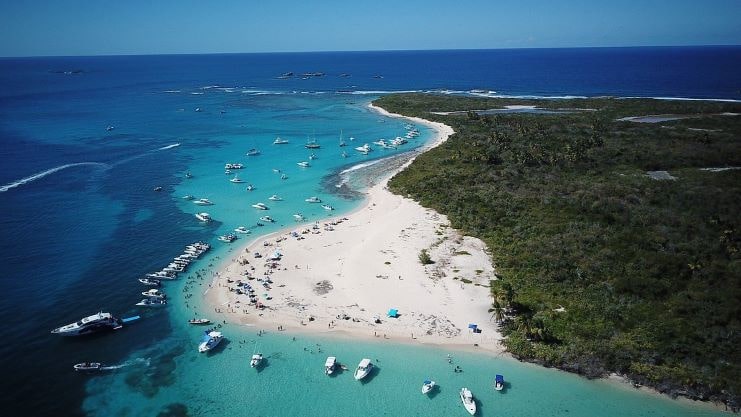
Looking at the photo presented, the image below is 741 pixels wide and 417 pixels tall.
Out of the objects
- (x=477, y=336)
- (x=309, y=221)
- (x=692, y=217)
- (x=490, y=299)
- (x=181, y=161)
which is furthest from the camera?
(x=181, y=161)

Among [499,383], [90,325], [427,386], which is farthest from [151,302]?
[499,383]

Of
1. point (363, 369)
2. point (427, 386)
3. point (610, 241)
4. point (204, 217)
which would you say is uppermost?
point (610, 241)

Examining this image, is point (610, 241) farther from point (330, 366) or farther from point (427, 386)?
point (330, 366)

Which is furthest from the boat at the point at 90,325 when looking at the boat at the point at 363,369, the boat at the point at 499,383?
the boat at the point at 499,383

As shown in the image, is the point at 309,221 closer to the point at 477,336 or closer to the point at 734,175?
the point at 477,336

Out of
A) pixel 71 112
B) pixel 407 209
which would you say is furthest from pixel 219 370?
pixel 71 112

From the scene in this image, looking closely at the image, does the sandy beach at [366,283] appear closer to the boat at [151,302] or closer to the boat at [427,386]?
the boat at [151,302]
